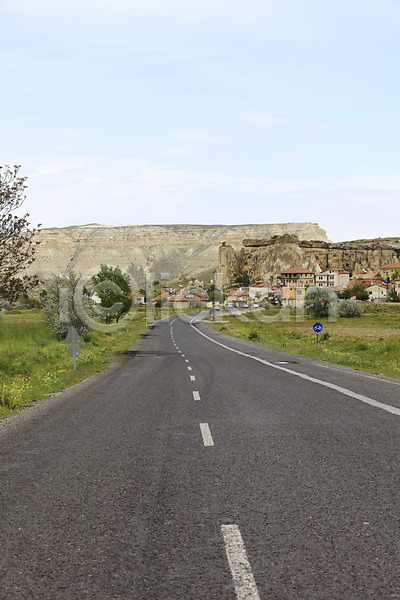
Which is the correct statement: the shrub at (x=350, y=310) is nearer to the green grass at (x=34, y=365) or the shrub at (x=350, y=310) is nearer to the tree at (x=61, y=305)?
the green grass at (x=34, y=365)

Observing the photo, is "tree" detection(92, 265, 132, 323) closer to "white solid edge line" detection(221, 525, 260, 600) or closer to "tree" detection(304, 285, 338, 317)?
"tree" detection(304, 285, 338, 317)

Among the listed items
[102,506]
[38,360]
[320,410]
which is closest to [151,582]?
[102,506]

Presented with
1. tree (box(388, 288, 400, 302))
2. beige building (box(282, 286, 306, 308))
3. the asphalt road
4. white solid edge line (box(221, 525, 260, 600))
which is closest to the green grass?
the asphalt road

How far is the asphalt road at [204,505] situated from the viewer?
399 cm

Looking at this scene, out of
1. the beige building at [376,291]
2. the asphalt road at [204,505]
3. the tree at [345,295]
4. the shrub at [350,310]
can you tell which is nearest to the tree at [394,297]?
the beige building at [376,291]

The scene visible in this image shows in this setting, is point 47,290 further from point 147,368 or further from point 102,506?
point 102,506

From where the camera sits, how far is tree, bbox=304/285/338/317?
98.5 metres

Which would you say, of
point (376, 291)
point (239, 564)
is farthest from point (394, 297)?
point (239, 564)

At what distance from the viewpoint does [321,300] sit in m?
99.0

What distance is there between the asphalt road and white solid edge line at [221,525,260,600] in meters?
0.01

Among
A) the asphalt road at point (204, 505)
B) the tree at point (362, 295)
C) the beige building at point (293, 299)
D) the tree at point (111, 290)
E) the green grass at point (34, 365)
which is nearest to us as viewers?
the asphalt road at point (204, 505)

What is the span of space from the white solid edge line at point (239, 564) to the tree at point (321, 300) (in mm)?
94622

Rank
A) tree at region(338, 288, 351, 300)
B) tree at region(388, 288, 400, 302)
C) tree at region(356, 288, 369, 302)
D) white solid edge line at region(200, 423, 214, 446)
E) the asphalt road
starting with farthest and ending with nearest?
tree at region(338, 288, 351, 300) < tree at region(356, 288, 369, 302) < tree at region(388, 288, 400, 302) < white solid edge line at region(200, 423, 214, 446) < the asphalt road

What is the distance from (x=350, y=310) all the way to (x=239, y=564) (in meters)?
96.5
